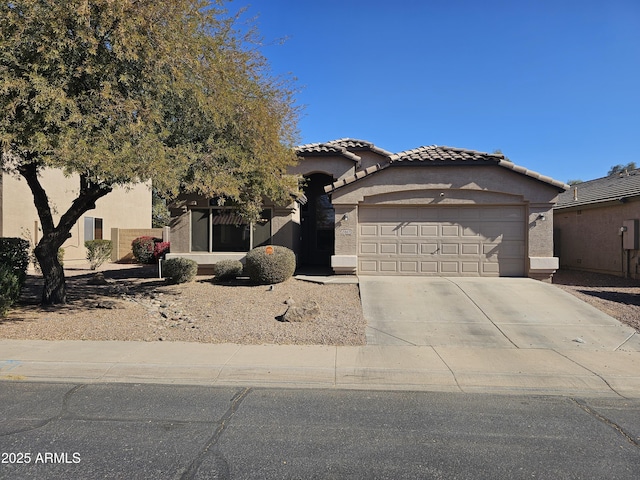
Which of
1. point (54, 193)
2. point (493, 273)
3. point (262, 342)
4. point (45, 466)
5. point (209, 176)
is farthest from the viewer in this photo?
point (54, 193)

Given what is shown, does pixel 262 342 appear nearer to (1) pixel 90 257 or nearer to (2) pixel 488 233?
(2) pixel 488 233

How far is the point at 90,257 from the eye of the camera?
18688 mm

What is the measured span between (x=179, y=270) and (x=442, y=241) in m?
8.43

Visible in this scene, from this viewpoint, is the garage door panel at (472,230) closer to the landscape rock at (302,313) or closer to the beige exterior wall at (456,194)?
the beige exterior wall at (456,194)

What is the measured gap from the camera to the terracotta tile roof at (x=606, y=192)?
15.4 m

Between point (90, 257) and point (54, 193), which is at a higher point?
point (54, 193)

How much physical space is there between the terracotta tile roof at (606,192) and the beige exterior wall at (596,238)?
268mm

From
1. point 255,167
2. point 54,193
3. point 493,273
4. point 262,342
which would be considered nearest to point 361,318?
point 262,342

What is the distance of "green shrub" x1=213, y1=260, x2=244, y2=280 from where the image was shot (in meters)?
13.4

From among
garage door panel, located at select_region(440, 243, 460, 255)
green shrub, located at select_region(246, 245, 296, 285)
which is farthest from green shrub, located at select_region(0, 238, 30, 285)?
garage door panel, located at select_region(440, 243, 460, 255)

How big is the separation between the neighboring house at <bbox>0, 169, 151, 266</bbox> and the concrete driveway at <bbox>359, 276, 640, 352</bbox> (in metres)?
9.23

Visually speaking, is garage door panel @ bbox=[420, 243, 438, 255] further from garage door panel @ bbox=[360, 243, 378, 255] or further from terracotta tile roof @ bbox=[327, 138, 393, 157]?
terracotta tile roof @ bbox=[327, 138, 393, 157]

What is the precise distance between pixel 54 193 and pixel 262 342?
18.3 metres

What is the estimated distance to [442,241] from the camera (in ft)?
44.0
